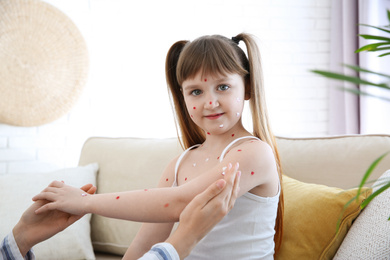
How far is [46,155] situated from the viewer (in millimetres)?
3066

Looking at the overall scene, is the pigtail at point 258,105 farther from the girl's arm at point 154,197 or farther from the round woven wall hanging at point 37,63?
the round woven wall hanging at point 37,63

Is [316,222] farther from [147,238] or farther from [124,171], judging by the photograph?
[124,171]

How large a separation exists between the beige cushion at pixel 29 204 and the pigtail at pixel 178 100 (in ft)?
2.13

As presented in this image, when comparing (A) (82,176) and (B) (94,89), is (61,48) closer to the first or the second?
(B) (94,89)

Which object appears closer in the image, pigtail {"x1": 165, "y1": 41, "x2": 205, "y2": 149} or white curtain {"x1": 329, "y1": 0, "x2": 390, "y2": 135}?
pigtail {"x1": 165, "y1": 41, "x2": 205, "y2": 149}

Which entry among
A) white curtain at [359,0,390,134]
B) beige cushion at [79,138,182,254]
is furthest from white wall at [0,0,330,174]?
beige cushion at [79,138,182,254]

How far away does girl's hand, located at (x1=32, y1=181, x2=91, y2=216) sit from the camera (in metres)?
1.14

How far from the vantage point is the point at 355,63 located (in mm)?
2986

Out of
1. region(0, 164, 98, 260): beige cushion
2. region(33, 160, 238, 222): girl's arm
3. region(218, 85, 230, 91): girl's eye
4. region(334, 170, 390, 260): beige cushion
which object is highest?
region(218, 85, 230, 91): girl's eye

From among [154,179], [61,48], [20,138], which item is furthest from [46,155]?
[154,179]

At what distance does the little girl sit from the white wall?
181cm

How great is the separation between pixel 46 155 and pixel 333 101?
2.11 m

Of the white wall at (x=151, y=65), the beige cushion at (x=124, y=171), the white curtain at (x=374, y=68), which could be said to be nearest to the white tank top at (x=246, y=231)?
the beige cushion at (x=124, y=171)

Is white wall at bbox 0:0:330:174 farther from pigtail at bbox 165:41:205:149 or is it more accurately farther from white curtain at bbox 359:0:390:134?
pigtail at bbox 165:41:205:149
